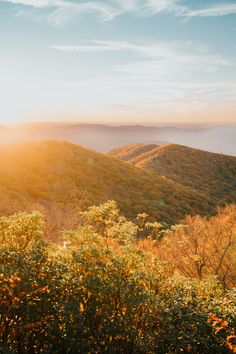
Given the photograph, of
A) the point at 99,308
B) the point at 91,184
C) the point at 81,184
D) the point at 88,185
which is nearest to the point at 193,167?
the point at 91,184

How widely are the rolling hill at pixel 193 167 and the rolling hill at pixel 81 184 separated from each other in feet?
44.4

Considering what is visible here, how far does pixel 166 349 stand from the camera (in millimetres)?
8695

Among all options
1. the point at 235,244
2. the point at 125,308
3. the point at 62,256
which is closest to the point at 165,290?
the point at 125,308

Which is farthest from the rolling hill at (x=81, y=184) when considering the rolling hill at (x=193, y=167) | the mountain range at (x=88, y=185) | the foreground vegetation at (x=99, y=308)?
the foreground vegetation at (x=99, y=308)

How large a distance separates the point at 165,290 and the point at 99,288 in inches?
81.5

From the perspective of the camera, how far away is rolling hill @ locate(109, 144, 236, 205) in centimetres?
8194

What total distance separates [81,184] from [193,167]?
153ft

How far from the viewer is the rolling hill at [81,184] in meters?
45.0

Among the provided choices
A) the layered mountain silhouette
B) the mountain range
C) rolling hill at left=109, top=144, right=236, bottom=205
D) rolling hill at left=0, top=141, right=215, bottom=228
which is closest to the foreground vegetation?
the mountain range

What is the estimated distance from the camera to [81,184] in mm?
56312

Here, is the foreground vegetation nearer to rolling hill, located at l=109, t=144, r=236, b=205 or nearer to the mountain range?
the mountain range

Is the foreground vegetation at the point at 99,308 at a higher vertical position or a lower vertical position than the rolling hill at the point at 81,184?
higher

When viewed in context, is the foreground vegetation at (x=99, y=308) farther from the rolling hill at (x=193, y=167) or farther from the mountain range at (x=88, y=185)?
the rolling hill at (x=193, y=167)

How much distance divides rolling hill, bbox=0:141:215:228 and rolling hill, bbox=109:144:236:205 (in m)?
13.5
